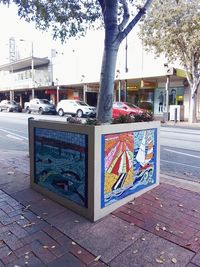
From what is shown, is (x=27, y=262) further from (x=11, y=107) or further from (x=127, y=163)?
(x=11, y=107)

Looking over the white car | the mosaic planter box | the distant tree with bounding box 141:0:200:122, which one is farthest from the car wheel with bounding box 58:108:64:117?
the mosaic planter box

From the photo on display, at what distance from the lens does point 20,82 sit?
127 feet

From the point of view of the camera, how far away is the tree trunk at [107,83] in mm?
4852

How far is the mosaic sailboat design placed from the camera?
14.3 ft

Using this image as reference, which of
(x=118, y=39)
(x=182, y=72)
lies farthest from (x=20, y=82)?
(x=118, y=39)

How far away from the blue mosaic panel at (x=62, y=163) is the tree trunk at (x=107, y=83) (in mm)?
1135

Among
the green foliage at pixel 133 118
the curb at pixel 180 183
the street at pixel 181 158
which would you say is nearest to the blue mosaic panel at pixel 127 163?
the green foliage at pixel 133 118

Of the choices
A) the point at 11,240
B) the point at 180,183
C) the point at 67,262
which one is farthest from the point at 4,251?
the point at 180,183

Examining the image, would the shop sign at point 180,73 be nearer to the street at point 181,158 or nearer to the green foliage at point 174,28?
the green foliage at point 174,28

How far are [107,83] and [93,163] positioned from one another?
1.97 meters

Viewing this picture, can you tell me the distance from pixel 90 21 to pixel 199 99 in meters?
17.0

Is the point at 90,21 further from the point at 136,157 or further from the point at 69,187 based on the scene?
the point at 69,187

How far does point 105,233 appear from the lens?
10.7ft

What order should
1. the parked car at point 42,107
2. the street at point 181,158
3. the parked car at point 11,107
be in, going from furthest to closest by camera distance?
the parked car at point 11,107
the parked car at point 42,107
the street at point 181,158
